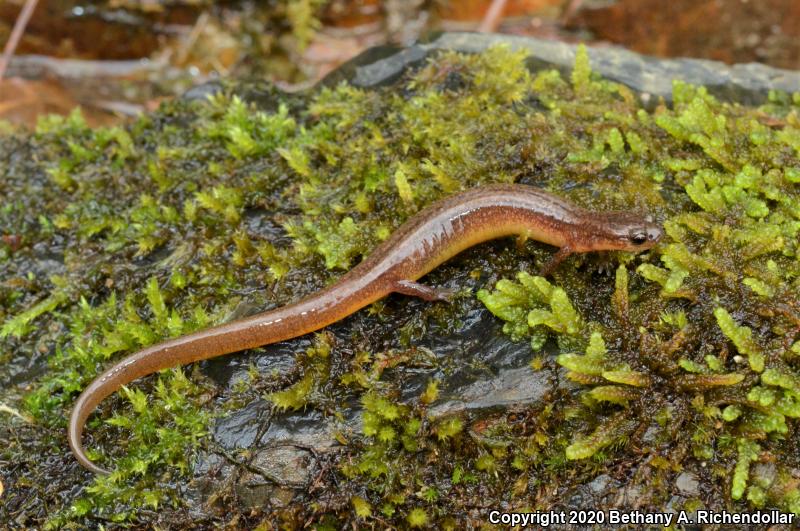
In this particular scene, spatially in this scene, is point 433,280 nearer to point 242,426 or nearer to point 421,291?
point 421,291

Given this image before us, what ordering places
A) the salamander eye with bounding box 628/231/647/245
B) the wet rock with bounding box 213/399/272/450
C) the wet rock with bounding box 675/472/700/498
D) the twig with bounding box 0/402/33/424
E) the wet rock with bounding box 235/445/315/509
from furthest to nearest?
1. the twig with bounding box 0/402/33/424
2. the salamander eye with bounding box 628/231/647/245
3. the wet rock with bounding box 213/399/272/450
4. the wet rock with bounding box 235/445/315/509
5. the wet rock with bounding box 675/472/700/498

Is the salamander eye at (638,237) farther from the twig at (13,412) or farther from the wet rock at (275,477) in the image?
the twig at (13,412)

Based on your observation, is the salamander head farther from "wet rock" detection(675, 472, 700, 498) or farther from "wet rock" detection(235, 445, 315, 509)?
"wet rock" detection(235, 445, 315, 509)

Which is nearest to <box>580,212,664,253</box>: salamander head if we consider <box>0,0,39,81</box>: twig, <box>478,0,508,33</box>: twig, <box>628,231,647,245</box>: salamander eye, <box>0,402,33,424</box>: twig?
<box>628,231,647,245</box>: salamander eye

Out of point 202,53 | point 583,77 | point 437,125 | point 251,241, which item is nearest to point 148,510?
point 251,241

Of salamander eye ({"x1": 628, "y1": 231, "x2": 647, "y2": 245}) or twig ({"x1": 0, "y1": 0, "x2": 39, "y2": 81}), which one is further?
twig ({"x1": 0, "y1": 0, "x2": 39, "y2": 81})

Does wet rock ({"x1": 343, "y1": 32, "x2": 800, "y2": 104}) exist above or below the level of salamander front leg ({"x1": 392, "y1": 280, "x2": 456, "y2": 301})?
above

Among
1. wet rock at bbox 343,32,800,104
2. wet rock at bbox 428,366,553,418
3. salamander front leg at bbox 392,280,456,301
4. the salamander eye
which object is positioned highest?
wet rock at bbox 343,32,800,104

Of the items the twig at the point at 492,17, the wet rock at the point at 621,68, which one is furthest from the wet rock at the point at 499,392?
the twig at the point at 492,17

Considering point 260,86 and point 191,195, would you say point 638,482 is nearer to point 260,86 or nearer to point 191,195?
point 191,195
